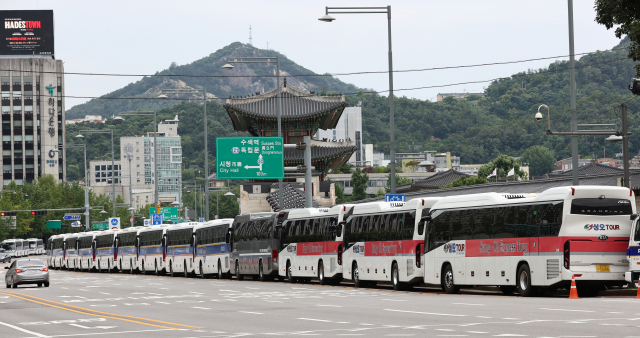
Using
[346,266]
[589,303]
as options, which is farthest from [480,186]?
[589,303]

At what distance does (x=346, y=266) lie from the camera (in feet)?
108

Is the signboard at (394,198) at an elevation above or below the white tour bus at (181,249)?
above

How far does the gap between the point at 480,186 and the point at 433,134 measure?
5722 inches

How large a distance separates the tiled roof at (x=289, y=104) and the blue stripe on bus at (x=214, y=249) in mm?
21225

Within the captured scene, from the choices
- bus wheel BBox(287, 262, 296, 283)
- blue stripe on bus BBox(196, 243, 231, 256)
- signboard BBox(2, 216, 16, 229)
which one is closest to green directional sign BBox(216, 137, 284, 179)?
blue stripe on bus BBox(196, 243, 231, 256)

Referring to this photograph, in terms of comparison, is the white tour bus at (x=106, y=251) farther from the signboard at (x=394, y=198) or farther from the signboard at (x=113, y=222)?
the signboard at (x=394, y=198)

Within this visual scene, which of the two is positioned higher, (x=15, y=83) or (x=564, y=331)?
(x=15, y=83)

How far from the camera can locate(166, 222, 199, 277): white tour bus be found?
4850 cm

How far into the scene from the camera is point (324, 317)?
17812mm

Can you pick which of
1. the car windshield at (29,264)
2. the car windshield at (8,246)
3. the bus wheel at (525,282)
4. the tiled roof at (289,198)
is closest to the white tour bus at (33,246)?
the car windshield at (8,246)

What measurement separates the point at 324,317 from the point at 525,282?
7528mm

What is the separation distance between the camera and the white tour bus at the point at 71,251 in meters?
72.8

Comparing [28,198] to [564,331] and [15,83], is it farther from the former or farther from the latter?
[564,331]

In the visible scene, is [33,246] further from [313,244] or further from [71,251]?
[313,244]
